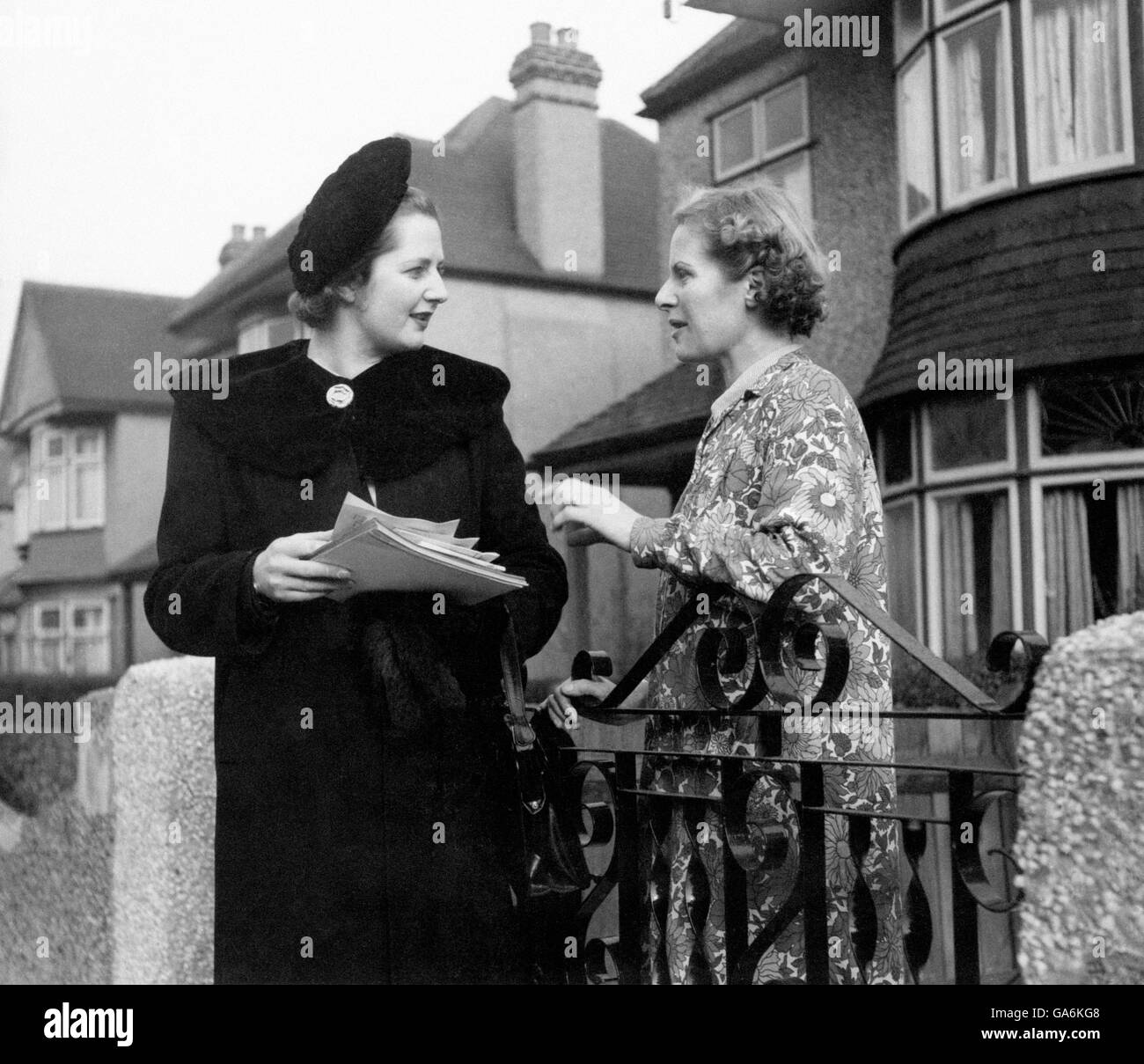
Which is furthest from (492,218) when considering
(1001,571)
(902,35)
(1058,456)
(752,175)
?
(1058,456)

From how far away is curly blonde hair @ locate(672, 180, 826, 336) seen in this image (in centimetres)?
223

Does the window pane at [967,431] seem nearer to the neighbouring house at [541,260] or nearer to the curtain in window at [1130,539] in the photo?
the curtain in window at [1130,539]

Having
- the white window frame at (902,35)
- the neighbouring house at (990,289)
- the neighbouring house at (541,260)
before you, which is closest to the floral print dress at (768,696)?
the neighbouring house at (990,289)

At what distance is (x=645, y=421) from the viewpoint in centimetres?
1207

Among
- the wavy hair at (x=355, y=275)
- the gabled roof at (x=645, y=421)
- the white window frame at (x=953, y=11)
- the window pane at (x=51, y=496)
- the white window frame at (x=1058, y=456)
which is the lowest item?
the wavy hair at (x=355, y=275)

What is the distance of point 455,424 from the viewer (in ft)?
7.88

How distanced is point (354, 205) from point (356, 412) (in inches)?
14.7

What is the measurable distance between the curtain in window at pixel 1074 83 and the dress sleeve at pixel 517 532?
22.5ft

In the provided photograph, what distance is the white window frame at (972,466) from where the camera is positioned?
820cm

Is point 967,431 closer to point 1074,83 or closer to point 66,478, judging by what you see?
point 1074,83

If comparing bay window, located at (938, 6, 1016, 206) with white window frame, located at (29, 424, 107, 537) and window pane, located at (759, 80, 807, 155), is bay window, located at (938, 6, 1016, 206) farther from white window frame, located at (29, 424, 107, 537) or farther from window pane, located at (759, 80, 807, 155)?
white window frame, located at (29, 424, 107, 537)

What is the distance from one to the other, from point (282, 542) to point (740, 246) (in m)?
0.93
